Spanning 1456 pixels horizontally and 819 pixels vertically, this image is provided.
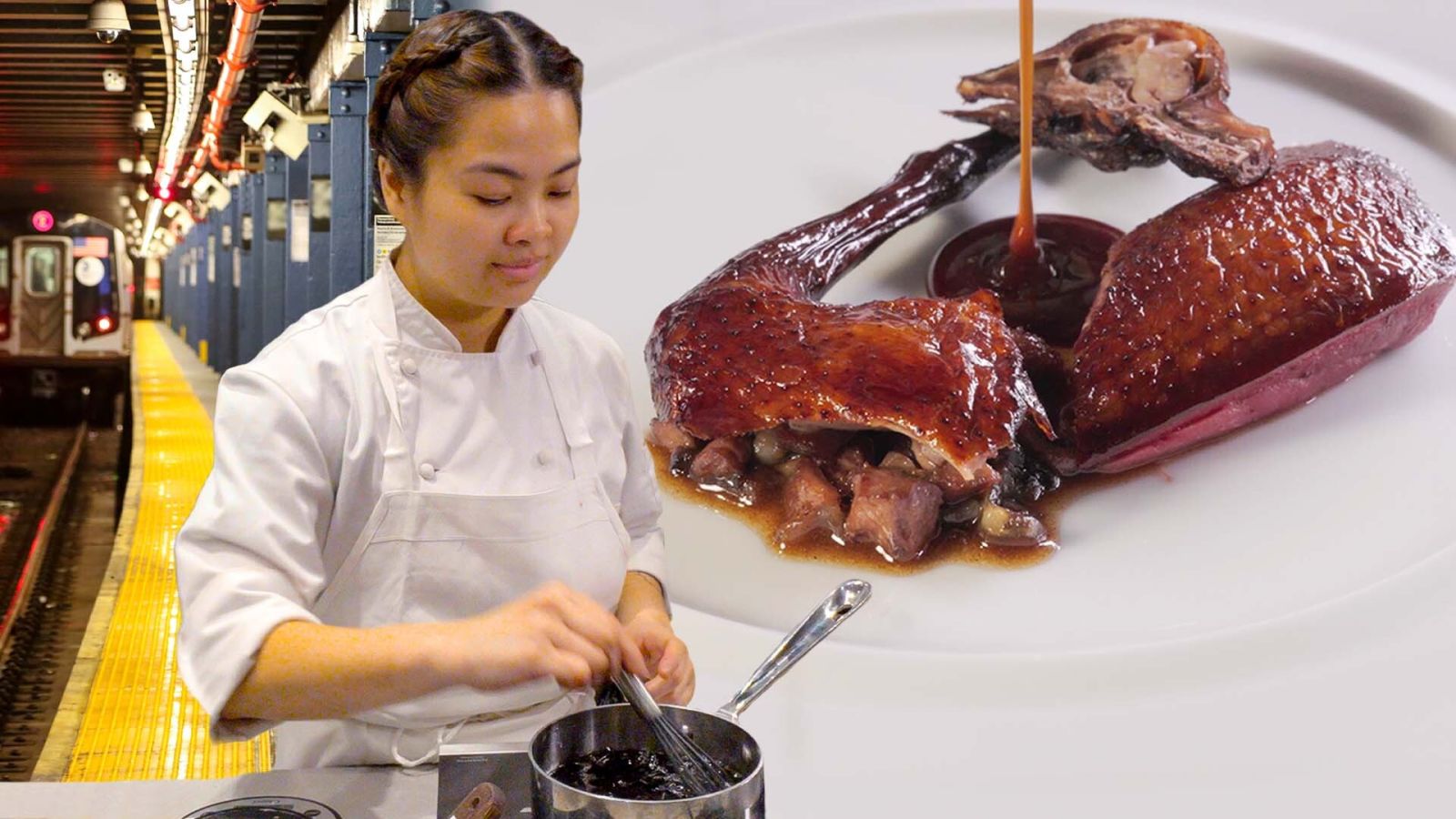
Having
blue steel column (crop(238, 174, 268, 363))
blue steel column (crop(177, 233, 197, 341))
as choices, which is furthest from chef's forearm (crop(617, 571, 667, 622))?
blue steel column (crop(177, 233, 197, 341))

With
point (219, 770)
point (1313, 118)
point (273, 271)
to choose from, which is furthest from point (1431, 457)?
point (273, 271)

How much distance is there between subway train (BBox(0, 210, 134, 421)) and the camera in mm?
6609

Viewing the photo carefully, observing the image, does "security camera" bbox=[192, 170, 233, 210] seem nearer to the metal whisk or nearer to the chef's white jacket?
the chef's white jacket

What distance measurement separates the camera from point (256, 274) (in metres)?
5.50

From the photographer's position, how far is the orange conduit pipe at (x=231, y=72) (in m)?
2.23

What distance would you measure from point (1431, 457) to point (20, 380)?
979 cm

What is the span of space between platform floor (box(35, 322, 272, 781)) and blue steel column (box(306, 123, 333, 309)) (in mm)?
992

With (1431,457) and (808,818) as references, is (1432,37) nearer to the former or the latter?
(1431,457)

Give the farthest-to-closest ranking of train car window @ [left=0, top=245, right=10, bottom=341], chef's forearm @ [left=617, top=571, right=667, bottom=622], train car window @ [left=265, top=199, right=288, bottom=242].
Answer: train car window @ [left=0, top=245, right=10, bottom=341]
train car window @ [left=265, top=199, right=288, bottom=242]
chef's forearm @ [left=617, top=571, right=667, bottom=622]

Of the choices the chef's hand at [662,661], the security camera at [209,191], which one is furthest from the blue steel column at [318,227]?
the security camera at [209,191]

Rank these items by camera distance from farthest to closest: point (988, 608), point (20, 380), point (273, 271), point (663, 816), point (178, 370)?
point (178, 370) → point (20, 380) → point (273, 271) → point (988, 608) → point (663, 816)

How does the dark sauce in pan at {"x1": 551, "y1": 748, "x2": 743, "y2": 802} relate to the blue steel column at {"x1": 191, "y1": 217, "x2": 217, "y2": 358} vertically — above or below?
above

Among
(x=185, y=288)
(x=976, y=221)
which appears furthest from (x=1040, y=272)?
(x=185, y=288)

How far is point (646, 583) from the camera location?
1375 millimetres
